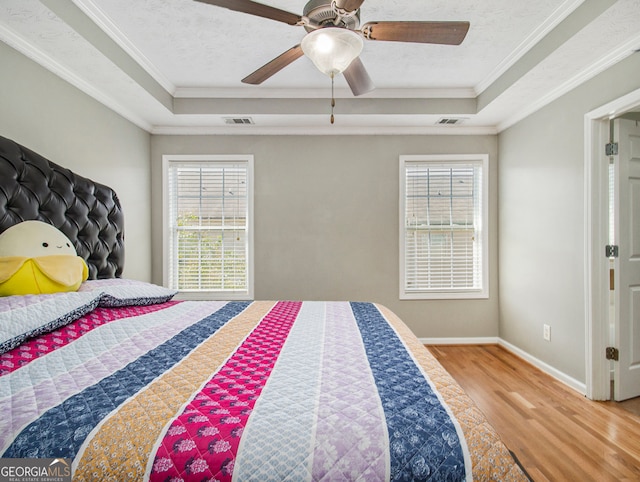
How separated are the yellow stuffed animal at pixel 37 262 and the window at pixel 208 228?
167 centimetres

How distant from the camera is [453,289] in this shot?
364 centimetres

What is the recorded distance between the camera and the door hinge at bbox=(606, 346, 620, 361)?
2381 millimetres

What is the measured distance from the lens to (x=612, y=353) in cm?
239

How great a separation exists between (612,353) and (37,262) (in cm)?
372

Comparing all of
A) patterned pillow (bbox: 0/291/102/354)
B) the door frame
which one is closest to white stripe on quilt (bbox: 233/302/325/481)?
patterned pillow (bbox: 0/291/102/354)

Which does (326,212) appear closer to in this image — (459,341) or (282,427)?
(459,341)

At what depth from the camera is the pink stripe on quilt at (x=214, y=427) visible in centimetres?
71

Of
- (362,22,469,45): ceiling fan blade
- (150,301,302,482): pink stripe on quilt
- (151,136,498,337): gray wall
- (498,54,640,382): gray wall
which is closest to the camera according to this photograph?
Answer: (150,301,302,482): pink stripe on quilt

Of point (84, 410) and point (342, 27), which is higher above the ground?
point (342, 27)

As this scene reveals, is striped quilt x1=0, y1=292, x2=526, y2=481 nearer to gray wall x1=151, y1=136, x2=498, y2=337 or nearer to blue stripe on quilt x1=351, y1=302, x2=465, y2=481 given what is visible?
blue stripe on quilt x1=351, y1=302, x2=465, y2=481

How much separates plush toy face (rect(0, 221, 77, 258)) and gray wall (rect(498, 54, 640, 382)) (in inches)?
142

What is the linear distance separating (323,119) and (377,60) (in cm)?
84

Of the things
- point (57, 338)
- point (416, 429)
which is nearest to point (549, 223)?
point (416, 429)

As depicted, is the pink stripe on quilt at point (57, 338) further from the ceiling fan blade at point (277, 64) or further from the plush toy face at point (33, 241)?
the ceiling fan blade at point (277, 64)
